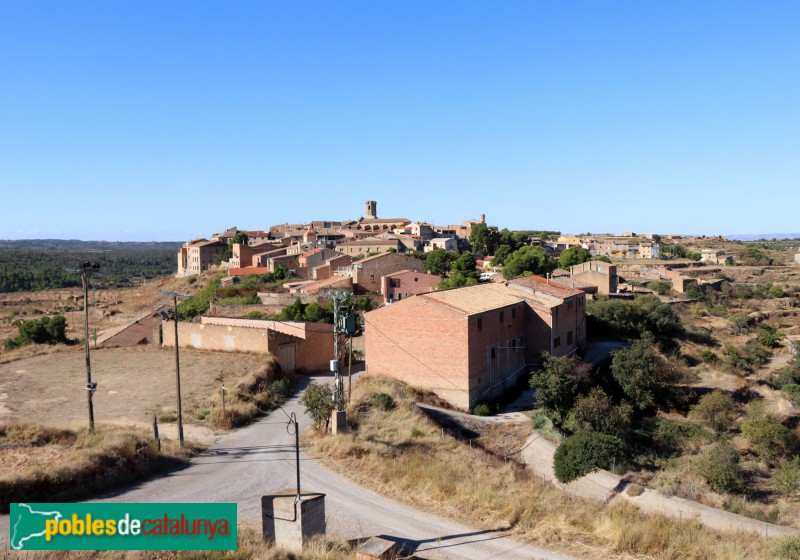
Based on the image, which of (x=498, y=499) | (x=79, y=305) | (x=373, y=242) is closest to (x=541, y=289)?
(x=498, y=499)

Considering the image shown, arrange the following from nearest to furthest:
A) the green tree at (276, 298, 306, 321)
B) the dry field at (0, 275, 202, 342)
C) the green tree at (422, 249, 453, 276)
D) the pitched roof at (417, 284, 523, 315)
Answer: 1. the pitched roof at (417, 284, 523, 315)
2. the green tree at (276, 298, 306, 321)
3. the dry field at (0, 275, 202, 342)
4. the green tree at (422, 249, 453, 276)

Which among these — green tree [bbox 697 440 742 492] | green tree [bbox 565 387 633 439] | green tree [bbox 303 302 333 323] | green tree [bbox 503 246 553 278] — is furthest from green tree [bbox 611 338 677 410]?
green tree [bbox 503 246 553 278]

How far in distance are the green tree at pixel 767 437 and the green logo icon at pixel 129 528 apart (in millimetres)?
24726

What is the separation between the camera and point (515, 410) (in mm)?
27891

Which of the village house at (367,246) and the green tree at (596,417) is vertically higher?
the village house at (367,246)

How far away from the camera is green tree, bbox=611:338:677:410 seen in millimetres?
31172

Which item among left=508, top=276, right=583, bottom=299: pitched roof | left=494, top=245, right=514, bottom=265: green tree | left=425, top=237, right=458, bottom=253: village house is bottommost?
left=508, top=276, right=583, bottom=299: pitched roof

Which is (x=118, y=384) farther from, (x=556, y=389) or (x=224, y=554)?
(x=224, y=554)

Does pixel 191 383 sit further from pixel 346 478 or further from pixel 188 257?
pixel 188 257

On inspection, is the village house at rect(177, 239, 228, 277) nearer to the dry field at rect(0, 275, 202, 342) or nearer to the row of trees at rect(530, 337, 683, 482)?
the dry field at rect(0, 275, 202, 342)

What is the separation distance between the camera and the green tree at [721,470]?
870 inches

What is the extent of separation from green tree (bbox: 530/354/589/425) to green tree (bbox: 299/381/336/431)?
1126cm

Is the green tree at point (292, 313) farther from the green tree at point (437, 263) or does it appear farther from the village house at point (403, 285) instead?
the green tree at point (437, 263)

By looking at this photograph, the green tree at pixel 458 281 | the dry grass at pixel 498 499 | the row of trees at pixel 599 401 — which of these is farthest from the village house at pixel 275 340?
the green tree at pixel 458 281
